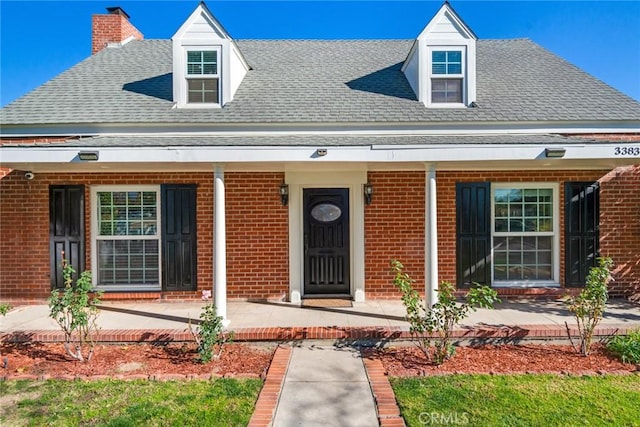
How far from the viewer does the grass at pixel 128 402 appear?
11.3ft

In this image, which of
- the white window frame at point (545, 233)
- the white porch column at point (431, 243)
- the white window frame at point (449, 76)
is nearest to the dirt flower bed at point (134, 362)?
the white porch column at point (431, 243)

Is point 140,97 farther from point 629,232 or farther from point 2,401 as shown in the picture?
point 629,232

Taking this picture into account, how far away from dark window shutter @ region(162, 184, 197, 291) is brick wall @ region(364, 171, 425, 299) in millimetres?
3465

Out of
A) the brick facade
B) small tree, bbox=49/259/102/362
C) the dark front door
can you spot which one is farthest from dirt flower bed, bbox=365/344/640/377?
small tree, bbox=49/259/102/362

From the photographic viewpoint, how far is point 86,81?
8.43 meters

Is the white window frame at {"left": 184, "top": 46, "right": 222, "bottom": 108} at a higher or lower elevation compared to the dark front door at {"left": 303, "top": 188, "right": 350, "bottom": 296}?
higher

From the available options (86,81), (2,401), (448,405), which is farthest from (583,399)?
(86,81)

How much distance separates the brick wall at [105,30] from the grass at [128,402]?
9067 mm

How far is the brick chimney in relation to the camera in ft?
32.6

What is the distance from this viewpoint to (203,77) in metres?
7.71

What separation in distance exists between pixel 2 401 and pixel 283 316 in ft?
11.8

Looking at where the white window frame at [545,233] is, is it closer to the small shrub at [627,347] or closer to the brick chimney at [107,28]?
the small shrub at [627,347]

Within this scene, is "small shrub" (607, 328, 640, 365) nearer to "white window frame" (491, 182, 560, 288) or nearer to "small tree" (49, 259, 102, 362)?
"white window frame" (491, 182, 560, 288)

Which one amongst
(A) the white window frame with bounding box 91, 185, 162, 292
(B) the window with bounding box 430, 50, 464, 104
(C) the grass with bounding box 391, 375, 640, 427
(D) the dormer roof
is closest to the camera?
(C) the grass with bounding box 391, 375, 640, 427
